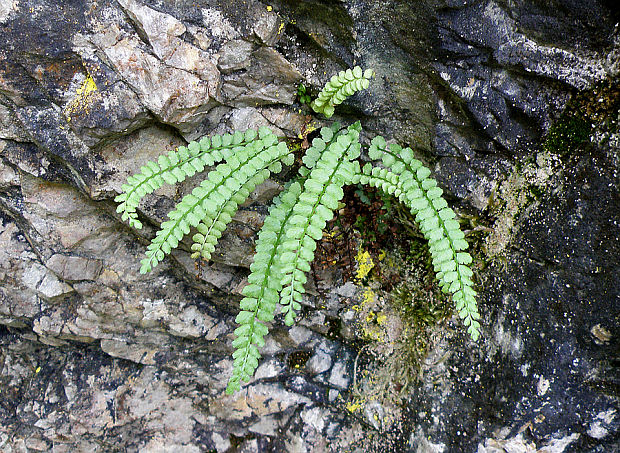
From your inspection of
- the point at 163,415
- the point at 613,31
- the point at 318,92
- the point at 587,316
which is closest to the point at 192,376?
the point at 163,415

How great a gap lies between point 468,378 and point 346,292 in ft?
3.71

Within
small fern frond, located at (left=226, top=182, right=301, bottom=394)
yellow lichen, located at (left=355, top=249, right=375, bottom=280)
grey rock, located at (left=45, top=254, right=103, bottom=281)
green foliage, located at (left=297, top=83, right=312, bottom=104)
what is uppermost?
green foliage, located at (left=297, top=83, right=312, bottom=104)

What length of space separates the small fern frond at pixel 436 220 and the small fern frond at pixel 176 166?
0.91 meters

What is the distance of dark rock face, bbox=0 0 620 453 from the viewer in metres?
2.54

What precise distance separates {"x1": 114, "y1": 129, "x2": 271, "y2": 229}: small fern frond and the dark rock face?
267 mm

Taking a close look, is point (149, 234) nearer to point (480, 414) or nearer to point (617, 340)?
point (480, 414)

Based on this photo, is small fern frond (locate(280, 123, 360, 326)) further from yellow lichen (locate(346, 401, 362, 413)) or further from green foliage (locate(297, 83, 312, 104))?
yellow lichen (locate(346, 401, 362, 413))

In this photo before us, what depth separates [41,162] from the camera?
3.18 m

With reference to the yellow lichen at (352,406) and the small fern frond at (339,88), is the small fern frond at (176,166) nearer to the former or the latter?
the small fern frond at (339,88)

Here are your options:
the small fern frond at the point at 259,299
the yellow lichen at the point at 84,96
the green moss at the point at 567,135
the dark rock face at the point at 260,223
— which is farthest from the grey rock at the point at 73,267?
the green moss at the point at 567,135

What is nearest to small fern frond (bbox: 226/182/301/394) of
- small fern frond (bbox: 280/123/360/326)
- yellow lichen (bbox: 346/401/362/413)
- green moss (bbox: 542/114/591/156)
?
small fern frond (bbox: 280/123/360/326)

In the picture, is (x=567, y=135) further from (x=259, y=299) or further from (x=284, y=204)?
(x=259, y=299)

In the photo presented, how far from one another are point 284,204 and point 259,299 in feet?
2.12

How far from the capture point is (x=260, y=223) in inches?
136
